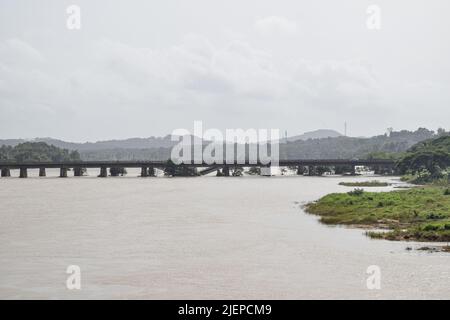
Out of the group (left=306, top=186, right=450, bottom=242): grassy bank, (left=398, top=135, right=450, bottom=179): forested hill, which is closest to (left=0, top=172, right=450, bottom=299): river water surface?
(left=306, top=186, right=450, bottom=242): grassy bank

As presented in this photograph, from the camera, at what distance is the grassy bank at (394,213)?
5584 centimetres

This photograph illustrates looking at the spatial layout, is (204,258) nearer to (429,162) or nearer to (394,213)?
Result: (394,213)

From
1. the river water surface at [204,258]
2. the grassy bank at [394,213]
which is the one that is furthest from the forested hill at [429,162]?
the river water surface at [204,258]

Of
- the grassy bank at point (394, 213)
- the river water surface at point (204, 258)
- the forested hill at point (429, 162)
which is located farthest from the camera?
the forested hill at point (429, 162)

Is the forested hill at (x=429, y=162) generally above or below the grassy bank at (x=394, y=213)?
above

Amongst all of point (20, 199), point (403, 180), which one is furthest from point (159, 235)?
point (403, 180)

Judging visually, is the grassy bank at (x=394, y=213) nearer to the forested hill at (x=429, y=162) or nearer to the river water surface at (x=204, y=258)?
the river water surface at (x=204, y=258)

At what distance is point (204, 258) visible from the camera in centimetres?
4853

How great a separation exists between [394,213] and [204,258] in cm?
2703

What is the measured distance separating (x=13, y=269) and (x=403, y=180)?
424 feet

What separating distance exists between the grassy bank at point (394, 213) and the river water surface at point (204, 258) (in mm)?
2573

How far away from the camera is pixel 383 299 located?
3666 cm
